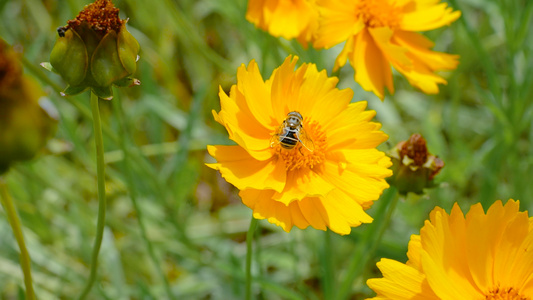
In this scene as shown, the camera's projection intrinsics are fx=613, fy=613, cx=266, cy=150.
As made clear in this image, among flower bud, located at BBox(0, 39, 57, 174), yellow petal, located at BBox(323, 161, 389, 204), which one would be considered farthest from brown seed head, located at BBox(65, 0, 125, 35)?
yellow petal, located at BBox(323, 161, 389, 204)

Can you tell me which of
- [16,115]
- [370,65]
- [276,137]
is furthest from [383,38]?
[16,115]

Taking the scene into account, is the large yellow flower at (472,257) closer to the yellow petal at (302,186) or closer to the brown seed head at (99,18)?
the yellow petal at (302,186)

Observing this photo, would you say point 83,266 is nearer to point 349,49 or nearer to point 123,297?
point 123,297

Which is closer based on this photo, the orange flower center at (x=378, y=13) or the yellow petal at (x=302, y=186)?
the yellow petal at (x=302, y=186)

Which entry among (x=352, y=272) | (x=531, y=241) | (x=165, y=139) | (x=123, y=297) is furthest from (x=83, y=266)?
(x=531, y=241)

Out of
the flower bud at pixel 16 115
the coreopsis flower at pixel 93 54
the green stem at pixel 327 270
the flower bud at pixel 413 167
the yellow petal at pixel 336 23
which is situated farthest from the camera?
the green stem at pixel 327 270

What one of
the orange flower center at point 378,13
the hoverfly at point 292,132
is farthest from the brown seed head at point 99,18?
the orange flower center at point 378,13

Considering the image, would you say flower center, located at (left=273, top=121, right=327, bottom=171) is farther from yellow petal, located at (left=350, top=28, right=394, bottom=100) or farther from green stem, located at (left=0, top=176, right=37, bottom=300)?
green stem, located at (left=0, top=176, right=37, bottom=300)
